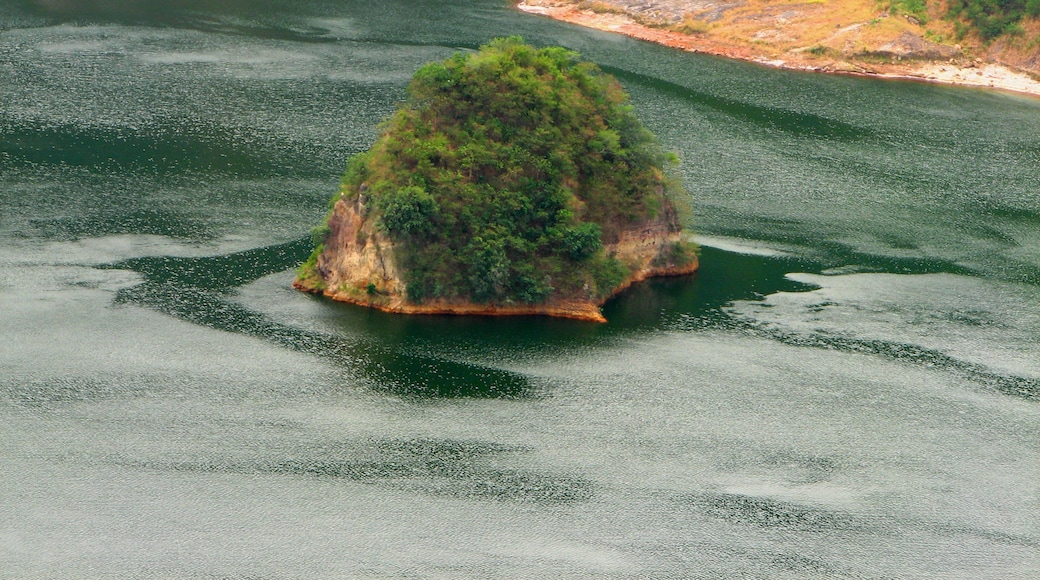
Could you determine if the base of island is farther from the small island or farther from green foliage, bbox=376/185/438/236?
green foliage, bbox=376/185/438/236

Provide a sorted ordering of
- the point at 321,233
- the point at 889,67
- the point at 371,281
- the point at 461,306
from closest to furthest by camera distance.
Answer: the point at 461,306 < the point at 371,281 < the point at 321,233 < the point at 889,67

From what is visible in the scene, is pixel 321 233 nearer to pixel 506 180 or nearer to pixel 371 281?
pixel 371 281

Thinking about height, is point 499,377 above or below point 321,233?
below

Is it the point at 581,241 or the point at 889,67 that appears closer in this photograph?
the point at 581,241

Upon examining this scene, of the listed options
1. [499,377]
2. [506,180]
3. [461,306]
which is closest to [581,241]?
[506,180]

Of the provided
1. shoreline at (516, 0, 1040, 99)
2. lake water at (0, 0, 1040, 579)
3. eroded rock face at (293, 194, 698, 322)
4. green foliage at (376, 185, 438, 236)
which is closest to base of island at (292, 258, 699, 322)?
eroded rock face at (293, 194, 698, 322)
